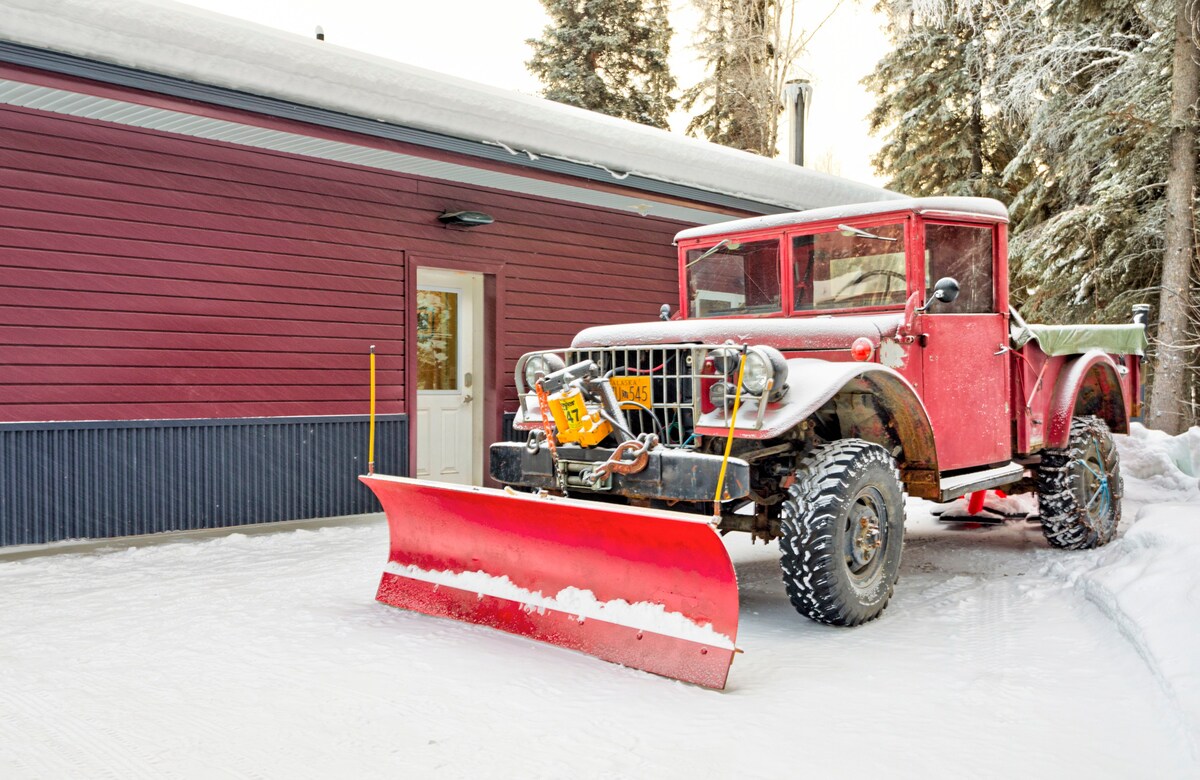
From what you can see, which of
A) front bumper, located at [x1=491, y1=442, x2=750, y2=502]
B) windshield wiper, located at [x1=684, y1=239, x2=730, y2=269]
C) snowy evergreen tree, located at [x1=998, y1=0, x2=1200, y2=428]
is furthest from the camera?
snowy evergreen tree, located at [x1=998, y1=0, x2=1200, y2=428]

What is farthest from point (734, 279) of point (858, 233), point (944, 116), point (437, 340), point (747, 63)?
point (747, 63)

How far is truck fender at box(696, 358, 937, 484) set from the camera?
400cm

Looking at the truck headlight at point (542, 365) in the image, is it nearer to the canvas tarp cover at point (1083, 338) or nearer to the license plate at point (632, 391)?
the license plate at point (632, 391)

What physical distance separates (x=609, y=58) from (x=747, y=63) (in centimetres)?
378

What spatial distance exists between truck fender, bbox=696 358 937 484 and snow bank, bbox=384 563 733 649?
85 cm

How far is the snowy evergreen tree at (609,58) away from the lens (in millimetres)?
23047

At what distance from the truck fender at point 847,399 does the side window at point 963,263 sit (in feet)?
2.31

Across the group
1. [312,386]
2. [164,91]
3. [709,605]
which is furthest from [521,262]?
[709,605]

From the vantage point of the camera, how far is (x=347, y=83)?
638 cm

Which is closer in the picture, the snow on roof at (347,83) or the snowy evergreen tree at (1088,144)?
the snow on roof at (347,83)

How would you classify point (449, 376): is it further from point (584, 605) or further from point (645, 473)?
point (584, 605)

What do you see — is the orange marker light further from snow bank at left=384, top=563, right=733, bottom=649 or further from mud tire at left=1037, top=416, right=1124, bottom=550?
mud tire at left=1037, top=416, right=1124, bottom=550

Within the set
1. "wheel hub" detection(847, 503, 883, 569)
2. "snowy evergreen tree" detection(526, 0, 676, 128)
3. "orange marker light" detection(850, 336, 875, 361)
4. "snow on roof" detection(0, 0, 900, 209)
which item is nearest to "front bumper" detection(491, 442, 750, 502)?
"wheel hub" detection(847, 503, 883, 569)

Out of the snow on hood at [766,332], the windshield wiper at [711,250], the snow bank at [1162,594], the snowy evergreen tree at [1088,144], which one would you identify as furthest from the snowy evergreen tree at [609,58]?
the snow bank at [1162,594]
